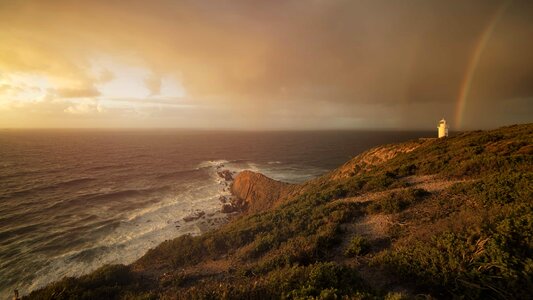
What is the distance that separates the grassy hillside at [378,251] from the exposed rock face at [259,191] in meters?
14.1

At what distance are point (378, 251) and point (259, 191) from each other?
2590 cm

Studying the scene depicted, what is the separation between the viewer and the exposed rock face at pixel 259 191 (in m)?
30.6

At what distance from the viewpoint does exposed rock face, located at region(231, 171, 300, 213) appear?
30578mm

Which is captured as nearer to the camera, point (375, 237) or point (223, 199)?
point (375, 237)

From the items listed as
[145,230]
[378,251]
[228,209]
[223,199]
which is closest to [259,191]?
[228,209]

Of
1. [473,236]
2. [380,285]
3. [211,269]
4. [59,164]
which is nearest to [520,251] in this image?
[473,236]

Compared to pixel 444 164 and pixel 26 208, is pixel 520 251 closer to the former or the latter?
pixel 444 164

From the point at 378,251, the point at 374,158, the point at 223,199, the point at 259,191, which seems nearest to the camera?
the point at 378,251

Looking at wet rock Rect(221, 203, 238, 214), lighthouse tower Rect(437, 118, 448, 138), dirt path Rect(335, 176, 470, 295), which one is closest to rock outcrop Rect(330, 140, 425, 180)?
lighthouse tower Rect(437, 118, 448, 138)

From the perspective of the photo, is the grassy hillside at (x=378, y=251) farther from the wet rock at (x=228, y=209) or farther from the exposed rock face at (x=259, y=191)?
the wet rock at (x=228, y=209)

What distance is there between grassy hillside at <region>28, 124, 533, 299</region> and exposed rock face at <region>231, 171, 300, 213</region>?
46.4 feet

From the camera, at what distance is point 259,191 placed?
33.6m

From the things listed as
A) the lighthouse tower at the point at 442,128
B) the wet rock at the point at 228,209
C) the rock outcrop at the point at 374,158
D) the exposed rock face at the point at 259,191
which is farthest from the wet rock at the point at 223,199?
the lighthouse tower at the point at 442,128

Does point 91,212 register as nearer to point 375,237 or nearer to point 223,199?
point 223,199
